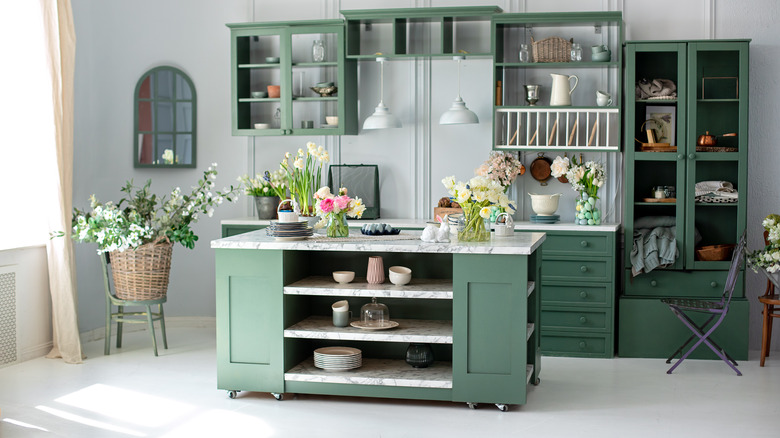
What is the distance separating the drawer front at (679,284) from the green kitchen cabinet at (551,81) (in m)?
1.05

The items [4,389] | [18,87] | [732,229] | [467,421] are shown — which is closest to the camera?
[467,421]

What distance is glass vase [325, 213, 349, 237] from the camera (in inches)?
196

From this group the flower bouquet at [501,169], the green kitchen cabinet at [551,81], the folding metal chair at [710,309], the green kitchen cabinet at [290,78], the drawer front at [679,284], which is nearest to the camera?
the folding metal chair at [710,309]

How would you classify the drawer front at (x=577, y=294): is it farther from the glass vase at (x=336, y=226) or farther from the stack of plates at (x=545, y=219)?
the glass vase at (x=336, y=226)

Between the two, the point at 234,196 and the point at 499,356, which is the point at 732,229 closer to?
the point at 499,356

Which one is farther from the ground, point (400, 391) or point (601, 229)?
point (601, 229)

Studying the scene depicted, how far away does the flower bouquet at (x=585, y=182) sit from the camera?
6.16m

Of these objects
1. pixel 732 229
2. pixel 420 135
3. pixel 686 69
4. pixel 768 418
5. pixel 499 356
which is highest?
pixel 686 69

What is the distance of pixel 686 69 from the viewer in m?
5.98

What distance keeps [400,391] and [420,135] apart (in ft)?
9.07

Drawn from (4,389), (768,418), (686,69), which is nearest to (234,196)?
(4,389)

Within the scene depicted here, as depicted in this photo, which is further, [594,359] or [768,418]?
[594,359]

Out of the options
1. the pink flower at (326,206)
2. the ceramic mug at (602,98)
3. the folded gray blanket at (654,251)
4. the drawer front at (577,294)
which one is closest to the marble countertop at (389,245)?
the pink flower at (326,206)

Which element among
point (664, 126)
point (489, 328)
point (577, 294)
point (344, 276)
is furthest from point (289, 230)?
point (664, 126)
